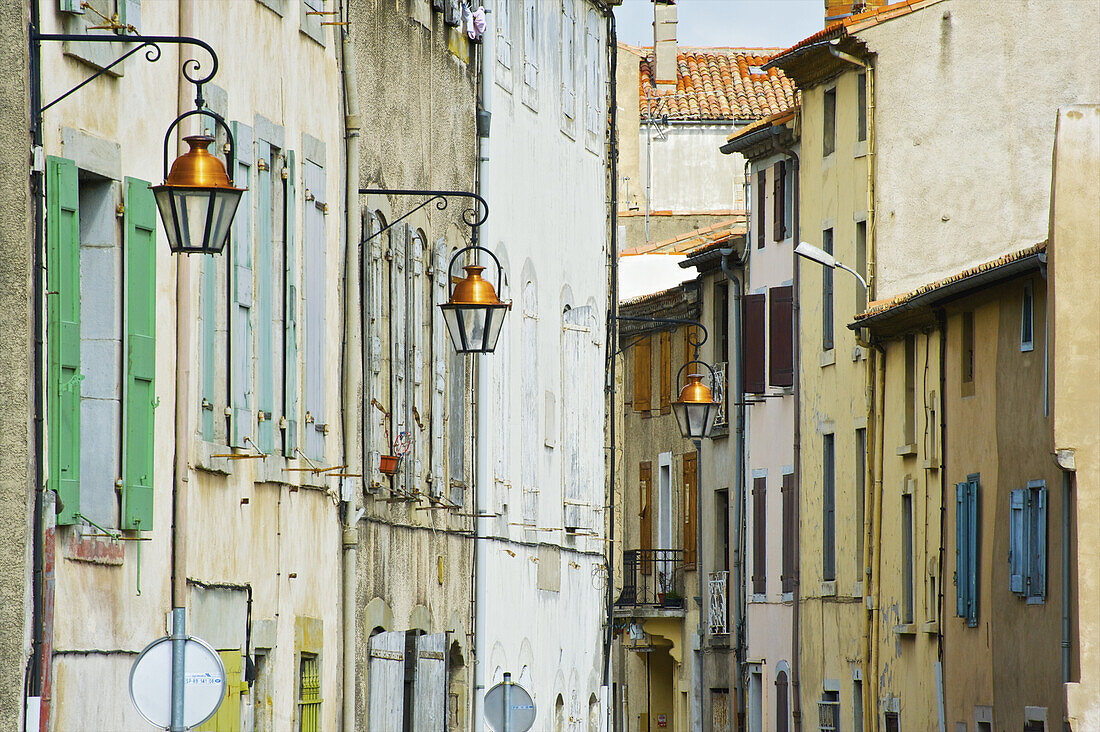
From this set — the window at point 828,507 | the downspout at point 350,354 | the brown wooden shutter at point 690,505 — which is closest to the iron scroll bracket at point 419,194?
the downspout at point 350,354

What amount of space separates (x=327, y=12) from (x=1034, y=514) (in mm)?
11769

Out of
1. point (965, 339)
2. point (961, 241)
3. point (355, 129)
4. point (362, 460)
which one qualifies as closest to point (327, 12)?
point (355, 129)

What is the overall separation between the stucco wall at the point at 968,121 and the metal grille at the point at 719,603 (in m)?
10.1

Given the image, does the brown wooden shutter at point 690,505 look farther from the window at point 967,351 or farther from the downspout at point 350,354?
the downspout at point 350,354

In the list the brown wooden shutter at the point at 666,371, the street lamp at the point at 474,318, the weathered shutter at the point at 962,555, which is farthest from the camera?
the brown wooden shutter at the point at 666,371

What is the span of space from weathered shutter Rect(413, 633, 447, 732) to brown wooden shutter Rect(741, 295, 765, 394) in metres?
18.9

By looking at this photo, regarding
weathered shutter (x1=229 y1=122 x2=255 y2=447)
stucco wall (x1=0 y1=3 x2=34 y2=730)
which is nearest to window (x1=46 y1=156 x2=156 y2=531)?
stucco wall (x1=0 y1=3 x2=34 y2=730)

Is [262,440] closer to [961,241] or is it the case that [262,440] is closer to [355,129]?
[355,129]

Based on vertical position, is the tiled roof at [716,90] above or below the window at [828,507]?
above

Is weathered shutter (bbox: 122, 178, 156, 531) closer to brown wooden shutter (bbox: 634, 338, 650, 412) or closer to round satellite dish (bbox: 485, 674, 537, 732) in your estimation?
round satellite dish (bbox: 485, 674, 537, 732)

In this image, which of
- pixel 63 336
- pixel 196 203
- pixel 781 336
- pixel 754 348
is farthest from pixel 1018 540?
pixel 196 203

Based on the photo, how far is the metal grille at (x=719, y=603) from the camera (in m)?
43.6

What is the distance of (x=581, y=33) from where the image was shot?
29219 mm

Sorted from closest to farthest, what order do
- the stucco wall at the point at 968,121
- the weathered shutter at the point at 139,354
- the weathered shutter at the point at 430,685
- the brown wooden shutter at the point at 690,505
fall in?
the weathered shutter at the point at 139,354
the weathered shutter at the point at 430,685
the stucco wall at the point at 968,121
the brown wooden shutter at the point at 690,505
